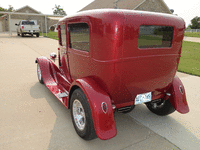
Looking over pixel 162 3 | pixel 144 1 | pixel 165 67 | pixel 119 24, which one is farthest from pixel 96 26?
pixel 162 3

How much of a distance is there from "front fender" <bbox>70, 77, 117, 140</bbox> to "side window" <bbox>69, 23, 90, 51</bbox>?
0.67 metres

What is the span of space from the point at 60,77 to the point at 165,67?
7.85ft

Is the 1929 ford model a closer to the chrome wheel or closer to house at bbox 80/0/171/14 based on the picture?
the chrome wheel

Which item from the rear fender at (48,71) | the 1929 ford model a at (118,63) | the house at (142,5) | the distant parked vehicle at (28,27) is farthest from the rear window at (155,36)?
the house at (142,5)

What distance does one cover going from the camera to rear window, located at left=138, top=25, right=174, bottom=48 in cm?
220

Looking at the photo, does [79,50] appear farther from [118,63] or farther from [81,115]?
[81,115]

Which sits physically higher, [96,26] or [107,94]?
[96,26]

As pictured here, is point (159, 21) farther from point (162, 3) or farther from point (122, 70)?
point (162, 3)

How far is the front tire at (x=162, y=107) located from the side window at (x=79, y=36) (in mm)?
1546

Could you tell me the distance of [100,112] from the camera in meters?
2.14

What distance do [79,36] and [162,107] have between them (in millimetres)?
2027

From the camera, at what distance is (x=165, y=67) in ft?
8.16

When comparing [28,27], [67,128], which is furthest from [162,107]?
[28,27]

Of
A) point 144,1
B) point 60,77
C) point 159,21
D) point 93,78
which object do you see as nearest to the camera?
point 159,21
